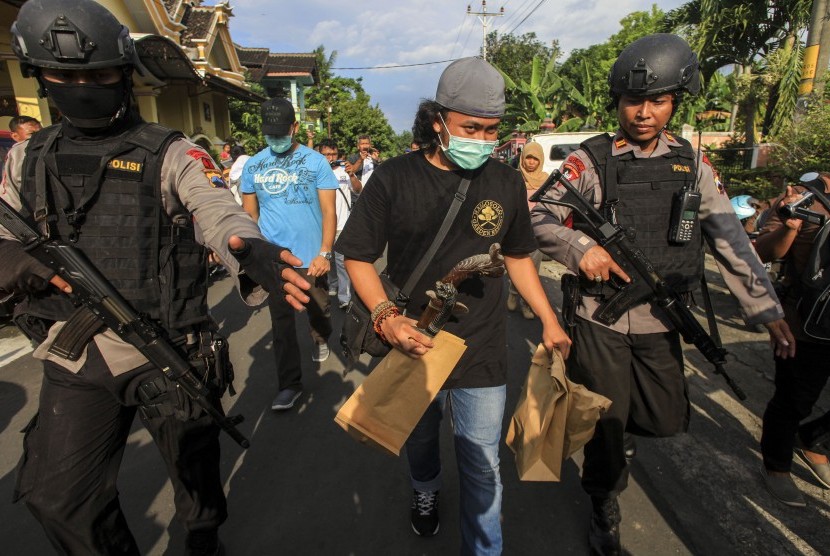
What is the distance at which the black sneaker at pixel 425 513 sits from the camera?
236cm

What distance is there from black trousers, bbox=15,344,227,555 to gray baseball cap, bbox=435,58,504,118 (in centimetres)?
152

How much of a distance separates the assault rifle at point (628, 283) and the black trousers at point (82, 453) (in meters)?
1.91

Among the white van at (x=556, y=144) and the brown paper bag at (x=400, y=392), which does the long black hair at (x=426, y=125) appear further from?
the white van at (x=556, y=144)

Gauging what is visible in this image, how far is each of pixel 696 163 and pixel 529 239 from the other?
866mm

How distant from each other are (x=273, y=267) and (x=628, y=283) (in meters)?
1.53

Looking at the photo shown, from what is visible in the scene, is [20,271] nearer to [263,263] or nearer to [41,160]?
[41,160]

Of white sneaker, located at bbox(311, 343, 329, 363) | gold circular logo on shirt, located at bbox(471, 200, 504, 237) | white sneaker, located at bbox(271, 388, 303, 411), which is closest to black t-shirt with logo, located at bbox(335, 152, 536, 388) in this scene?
gold circular logo on shirt, located at bbox(471, 200, 504, 237)

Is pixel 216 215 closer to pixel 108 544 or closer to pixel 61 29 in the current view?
pixel 61 29

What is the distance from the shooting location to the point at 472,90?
5.96ft

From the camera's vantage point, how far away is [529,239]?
7.10ft

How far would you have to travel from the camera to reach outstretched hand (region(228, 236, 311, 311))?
151 cm

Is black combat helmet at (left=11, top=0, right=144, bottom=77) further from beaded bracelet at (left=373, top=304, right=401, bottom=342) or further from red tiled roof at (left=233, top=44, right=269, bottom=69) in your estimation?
red tiled roof at (left=233, top=44, right=269, bottom=69)

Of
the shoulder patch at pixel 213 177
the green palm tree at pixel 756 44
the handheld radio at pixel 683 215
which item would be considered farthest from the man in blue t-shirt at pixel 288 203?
the green palm tree at pixel 756 44

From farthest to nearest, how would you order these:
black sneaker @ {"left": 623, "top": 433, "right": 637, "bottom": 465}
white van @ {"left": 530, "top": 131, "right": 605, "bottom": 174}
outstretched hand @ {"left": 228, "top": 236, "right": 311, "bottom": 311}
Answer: white van @ {"left": 530, "top": 131, "right": 605, "bottom": 174} < black sneaker @ {"left": 623, "top": 433, "right": 637, "bottom": 465} < outstretched hand @ {"left": 228, "top": 236, "right": 311, "bottom": 311}
